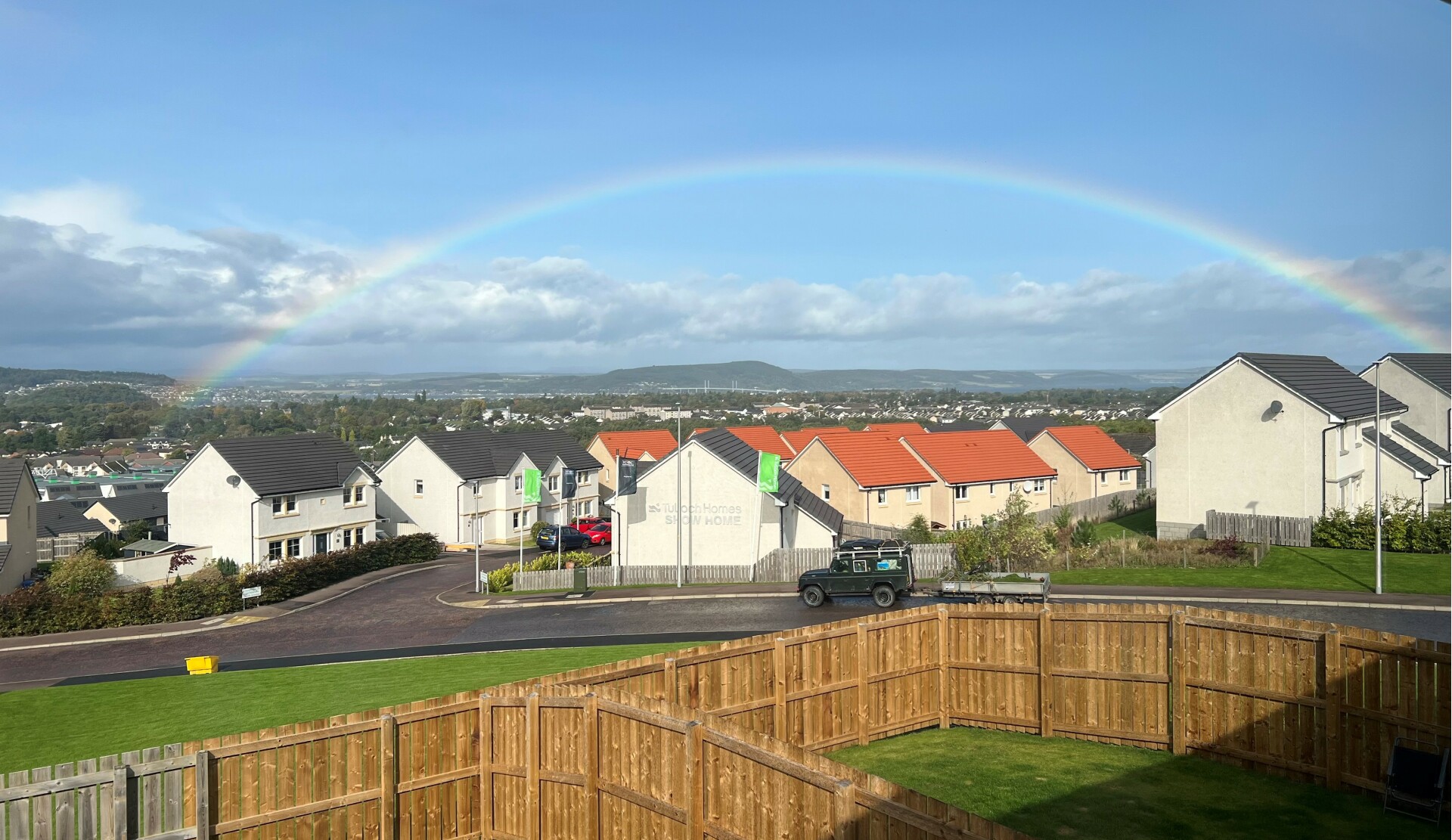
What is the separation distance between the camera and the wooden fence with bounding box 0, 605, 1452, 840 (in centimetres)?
1158

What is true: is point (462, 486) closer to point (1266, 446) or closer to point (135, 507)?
point (135, 507)

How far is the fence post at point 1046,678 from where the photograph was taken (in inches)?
680

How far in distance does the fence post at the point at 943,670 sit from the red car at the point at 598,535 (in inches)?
1820

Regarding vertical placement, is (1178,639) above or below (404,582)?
above

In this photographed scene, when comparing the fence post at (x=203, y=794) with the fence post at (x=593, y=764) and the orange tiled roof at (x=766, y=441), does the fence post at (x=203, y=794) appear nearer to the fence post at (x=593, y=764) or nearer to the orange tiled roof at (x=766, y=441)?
the fence post at (x=593, y=764)

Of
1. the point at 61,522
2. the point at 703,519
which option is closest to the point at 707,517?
the point at 703,519

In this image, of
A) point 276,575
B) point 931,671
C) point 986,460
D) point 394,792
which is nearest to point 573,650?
point 931,671

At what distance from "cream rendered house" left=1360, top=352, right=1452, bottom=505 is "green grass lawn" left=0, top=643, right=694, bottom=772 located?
160ft

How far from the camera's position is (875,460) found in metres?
63.1

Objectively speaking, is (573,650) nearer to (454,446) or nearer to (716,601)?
(716,601)

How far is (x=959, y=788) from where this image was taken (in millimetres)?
14641

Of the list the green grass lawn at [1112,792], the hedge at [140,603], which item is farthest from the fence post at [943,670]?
the hedge at [140,603]

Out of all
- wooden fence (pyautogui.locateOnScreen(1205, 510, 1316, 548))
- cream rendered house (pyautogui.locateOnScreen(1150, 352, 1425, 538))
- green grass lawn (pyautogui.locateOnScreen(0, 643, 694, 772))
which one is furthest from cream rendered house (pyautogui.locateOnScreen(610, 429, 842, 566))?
green grass lawn (pyautogui.locateOnScreen(0, 643, 694, 772))

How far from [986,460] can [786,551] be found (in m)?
27.6
